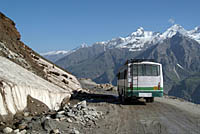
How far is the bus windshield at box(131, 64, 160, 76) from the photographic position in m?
19.6

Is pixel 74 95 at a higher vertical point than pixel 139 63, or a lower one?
lower

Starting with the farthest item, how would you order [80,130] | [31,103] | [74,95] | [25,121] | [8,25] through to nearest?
1. [74,95]
2. [8,25]
3. [31,103]
4. [80,130]
5. [25,121]

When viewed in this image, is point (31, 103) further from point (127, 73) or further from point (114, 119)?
point (127, 73)

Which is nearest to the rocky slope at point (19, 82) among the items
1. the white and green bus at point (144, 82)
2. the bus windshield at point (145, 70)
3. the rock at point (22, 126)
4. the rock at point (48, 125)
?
the rock at point (22, 126)

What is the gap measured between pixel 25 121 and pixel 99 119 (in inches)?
170

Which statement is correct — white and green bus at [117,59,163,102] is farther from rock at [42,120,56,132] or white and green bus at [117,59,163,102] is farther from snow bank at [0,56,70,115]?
rock at [42,120,56,132]

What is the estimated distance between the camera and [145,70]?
19.7 m

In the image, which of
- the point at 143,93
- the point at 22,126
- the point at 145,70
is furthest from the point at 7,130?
the point at 145,70

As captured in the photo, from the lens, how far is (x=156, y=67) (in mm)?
19891

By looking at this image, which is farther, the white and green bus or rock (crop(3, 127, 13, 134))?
the white and green bus

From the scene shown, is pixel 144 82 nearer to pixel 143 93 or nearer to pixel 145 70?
pixel 143 93

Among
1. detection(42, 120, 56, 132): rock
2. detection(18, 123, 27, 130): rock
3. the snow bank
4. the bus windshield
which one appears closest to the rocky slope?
the snow bank

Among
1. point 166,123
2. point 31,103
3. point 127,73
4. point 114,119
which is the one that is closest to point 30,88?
point 31,103

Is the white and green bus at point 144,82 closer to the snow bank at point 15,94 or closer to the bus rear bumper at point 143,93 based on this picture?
the bus rear bumper at point 143,93
